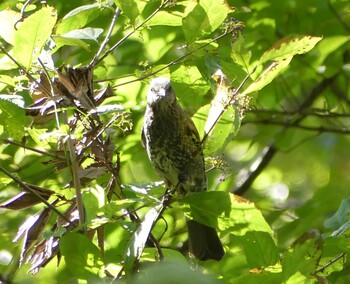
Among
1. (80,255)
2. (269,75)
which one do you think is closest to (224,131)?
(269,75)

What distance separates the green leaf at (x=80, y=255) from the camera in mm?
1986

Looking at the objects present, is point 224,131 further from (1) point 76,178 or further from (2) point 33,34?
(2) point 33,34

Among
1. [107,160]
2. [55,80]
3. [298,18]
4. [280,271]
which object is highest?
[55,80]

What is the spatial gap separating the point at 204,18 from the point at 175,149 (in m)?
0.86

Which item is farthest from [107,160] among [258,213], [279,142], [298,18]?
[279,142]

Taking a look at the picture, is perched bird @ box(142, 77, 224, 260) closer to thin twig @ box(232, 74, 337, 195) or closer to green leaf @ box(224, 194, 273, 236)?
green leaf @ box(224, 194, 273, 236)

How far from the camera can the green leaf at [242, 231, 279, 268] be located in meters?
2.15

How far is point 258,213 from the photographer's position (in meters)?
2.12

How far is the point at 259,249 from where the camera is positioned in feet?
7.10

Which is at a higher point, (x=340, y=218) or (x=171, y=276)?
(x=171, y=276)

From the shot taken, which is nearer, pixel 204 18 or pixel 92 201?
pixel 92 201

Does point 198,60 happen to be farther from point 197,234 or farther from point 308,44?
point 197,234

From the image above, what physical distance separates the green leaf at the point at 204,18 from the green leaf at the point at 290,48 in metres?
0.27

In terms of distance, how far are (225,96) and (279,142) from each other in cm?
254
